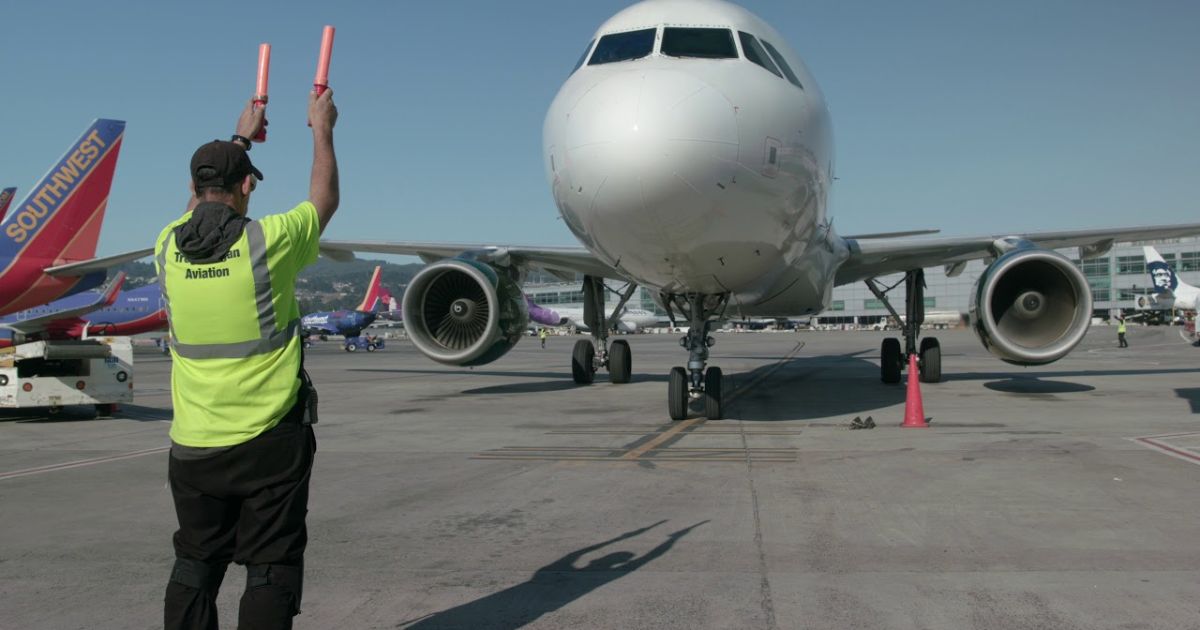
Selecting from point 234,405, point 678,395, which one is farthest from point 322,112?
point 678,395

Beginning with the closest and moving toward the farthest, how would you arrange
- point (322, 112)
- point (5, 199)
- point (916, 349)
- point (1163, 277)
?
point (322, 112), point (916, 349), point (5, 199), point (1163, 277)

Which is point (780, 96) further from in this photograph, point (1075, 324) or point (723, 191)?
point (1075, 324)

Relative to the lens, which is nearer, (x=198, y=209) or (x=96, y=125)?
(x=198, y=209)

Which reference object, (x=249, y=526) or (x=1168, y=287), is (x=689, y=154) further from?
(x=1168, y=287)

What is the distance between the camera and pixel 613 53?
8734 millimetres

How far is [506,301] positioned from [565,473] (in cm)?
697

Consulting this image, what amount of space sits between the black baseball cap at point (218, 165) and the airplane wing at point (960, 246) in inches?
511

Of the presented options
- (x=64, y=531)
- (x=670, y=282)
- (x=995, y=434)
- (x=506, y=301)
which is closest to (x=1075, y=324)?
(x=995, y=434)

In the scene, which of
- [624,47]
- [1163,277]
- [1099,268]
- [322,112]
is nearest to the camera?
[322,112]

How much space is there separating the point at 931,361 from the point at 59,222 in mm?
14710

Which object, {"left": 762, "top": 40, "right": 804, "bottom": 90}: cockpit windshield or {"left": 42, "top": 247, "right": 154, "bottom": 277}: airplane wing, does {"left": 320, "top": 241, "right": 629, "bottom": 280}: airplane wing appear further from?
{"left": 762, "top": 40, "right": 804, "bottom": 90}: cockpit windshield

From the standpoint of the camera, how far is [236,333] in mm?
2730

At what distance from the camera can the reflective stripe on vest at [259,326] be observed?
2699 mm

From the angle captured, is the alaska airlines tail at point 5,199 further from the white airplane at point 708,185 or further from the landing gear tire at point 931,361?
the landing gear tire at point 931,361
